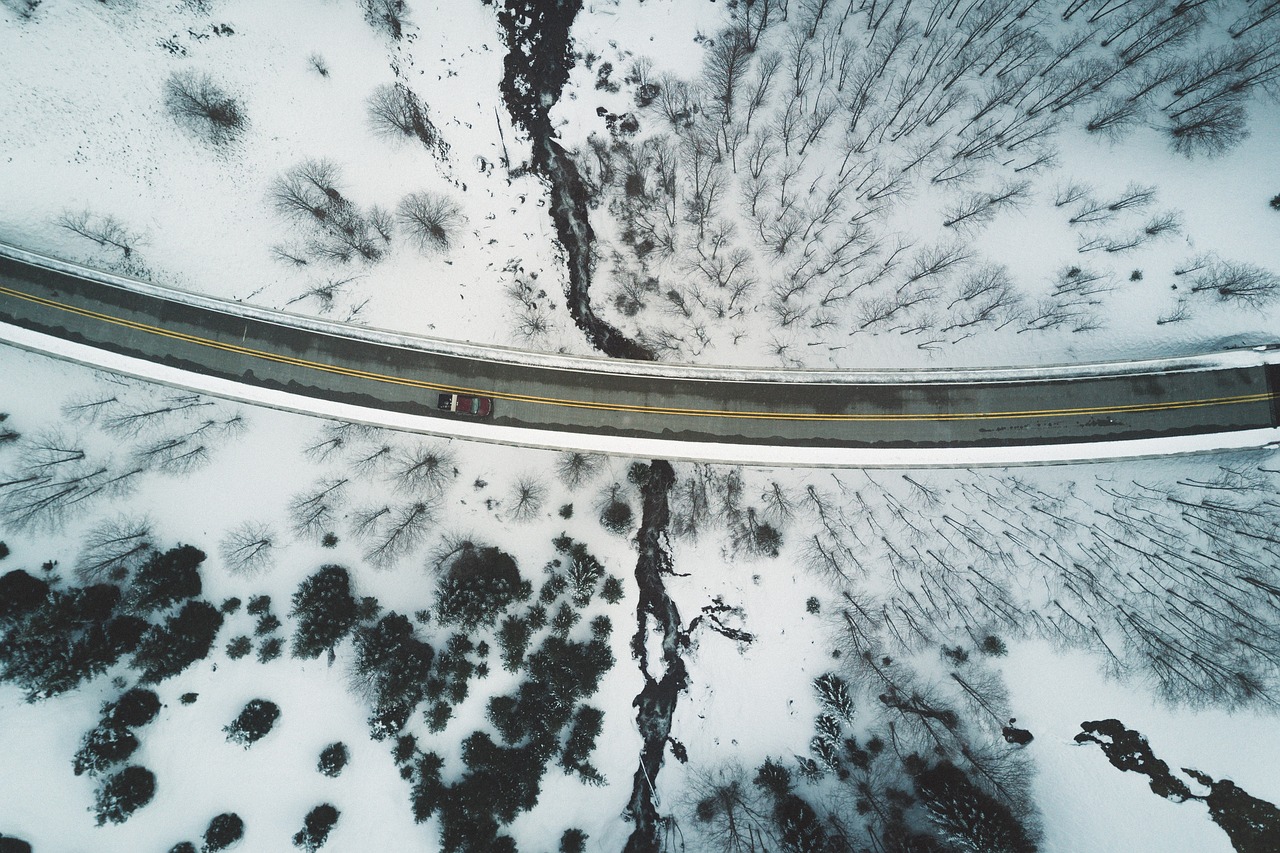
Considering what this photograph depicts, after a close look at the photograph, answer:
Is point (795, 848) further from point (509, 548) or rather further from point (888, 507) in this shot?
point (509, 548)

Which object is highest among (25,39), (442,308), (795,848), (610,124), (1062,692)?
(25,39)

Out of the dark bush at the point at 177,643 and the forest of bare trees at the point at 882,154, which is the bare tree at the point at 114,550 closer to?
the dark bush at the point at 177,643

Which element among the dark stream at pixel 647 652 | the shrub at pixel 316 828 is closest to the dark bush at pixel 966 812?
the dark stream at pixel 647 652

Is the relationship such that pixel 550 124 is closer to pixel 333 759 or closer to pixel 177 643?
pixel 177 643

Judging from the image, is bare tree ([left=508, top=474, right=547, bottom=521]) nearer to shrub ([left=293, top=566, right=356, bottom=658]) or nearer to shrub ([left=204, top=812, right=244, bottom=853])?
shrub ([left=293, top=566, right=356, bottom=658])

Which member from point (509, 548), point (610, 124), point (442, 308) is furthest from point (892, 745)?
point (610, 124)

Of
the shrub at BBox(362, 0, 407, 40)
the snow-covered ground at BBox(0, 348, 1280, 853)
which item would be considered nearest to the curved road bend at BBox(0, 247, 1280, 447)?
the snow-covered ground at BBox(0, 348, 1280, 853)

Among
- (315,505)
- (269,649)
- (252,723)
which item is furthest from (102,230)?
(252,723)
